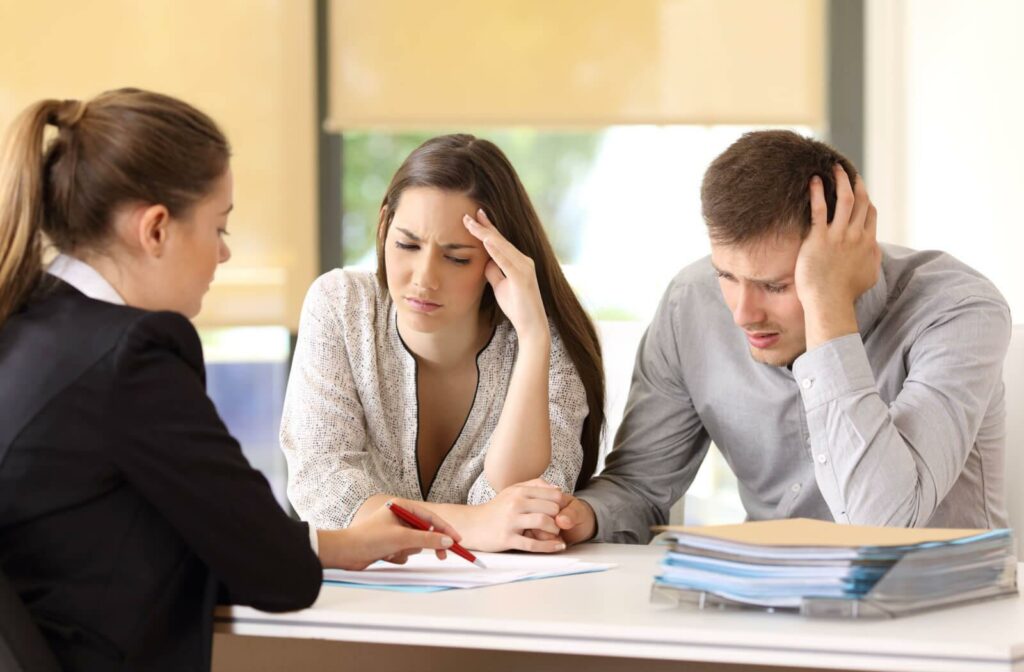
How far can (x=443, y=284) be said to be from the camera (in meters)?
1.82

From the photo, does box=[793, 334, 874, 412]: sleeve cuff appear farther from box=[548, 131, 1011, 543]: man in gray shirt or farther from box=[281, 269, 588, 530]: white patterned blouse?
box=[281, 269, 588, 530]: white patterned blouse

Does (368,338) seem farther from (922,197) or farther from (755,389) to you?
(922,197)

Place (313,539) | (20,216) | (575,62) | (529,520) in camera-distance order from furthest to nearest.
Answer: (575,62) → (529,520) → (313,539) → (20,216)

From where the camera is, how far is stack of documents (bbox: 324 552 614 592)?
1321 millimetres

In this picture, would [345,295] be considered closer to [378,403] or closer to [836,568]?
[378,403]

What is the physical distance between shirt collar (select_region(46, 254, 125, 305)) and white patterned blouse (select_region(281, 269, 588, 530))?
1.86 feet

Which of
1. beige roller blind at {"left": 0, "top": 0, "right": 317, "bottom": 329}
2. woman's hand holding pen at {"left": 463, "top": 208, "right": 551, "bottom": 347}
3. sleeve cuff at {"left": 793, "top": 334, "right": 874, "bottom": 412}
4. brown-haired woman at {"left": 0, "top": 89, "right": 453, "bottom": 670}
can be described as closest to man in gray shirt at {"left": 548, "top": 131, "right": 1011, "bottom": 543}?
sleeve cuff at {"left": 793, "top": 334, "right": 874, "bottom": 412}

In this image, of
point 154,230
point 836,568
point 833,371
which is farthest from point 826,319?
point 154,230

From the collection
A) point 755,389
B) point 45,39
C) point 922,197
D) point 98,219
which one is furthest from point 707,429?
point 45,39

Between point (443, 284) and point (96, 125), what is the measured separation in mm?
670

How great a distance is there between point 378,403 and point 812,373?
637mm

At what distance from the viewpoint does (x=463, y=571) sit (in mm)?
1410

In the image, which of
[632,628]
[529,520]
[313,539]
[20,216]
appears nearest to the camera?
[632,628]

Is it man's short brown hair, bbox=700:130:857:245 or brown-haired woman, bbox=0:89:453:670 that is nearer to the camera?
brown-haired woman, bbox=0:89:453:670
